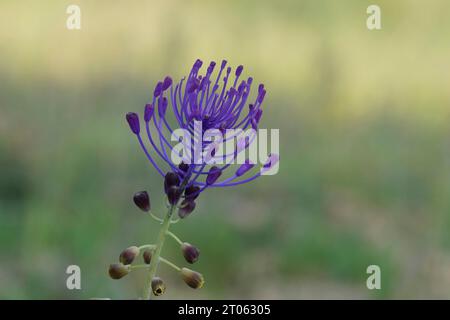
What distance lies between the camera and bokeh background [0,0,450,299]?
296 centimetres

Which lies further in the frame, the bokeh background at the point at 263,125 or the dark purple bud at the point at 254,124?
the bokeh background at the point at 263,125

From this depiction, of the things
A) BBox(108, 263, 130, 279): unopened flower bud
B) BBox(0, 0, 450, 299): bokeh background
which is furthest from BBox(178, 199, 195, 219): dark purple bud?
BBox(0, 0, 450, 299): bokeh background

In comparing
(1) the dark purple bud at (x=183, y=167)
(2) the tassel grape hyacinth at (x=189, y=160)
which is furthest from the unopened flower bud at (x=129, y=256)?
(1) the dark purple bud at (x=183, y=167)

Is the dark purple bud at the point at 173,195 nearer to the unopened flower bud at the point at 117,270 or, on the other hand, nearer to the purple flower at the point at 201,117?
the purple flower at the point at 201,117

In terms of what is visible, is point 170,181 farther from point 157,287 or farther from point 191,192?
point 157,287

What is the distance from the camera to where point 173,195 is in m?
1.01

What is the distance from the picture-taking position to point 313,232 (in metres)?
3.44

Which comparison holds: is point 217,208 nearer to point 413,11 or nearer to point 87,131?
point 87,131

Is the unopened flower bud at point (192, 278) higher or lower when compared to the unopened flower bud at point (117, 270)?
lower

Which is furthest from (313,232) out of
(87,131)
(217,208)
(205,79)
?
(205,79)

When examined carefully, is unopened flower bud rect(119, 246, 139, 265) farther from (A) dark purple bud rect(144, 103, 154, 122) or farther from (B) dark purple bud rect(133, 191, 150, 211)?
(A) dark purple bud rect(144, 103, 154, 122)

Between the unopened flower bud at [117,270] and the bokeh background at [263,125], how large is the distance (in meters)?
1.45

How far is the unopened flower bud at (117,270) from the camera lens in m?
0.98

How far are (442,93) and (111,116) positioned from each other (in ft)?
5.68
